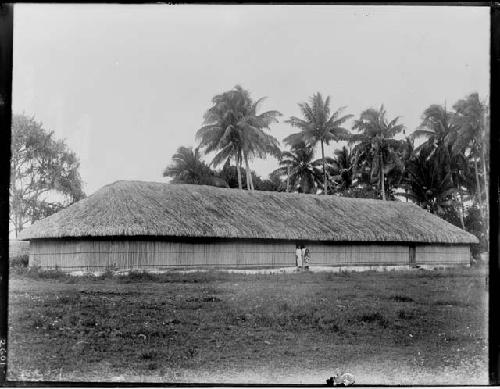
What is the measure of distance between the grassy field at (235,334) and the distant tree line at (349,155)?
5.51 meters

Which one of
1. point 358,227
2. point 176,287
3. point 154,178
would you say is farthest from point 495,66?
point 358,227

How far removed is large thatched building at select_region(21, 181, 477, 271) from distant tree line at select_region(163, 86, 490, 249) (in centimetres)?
175

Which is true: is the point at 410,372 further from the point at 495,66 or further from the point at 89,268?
the point at 89,268

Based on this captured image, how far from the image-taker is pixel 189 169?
2536 cm

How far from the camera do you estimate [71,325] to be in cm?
999

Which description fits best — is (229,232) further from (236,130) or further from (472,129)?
(472,129)

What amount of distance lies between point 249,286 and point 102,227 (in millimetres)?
4100

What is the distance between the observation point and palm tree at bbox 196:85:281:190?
20.4 meters

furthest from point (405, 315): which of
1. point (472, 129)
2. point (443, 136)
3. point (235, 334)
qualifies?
point (443, 136)

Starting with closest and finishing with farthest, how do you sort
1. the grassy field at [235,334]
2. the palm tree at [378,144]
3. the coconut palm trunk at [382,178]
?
the grassy field at [235,334]
the palm tree at [378,144]
the coconut palm trunk at [382,178]

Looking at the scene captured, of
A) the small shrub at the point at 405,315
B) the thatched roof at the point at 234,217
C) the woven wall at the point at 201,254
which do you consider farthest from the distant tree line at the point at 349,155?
the small shrub at the point at 405,315

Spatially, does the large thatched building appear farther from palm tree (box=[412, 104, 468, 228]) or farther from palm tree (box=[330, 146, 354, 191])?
palm tree (box=[330, 146, 354, 191])

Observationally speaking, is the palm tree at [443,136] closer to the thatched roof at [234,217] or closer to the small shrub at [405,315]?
the thatched roof at [234,217]

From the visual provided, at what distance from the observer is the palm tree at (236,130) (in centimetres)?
2041
